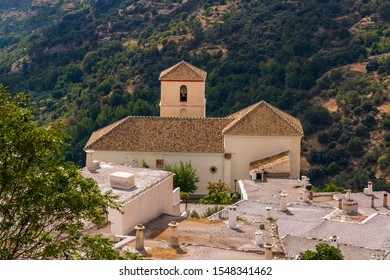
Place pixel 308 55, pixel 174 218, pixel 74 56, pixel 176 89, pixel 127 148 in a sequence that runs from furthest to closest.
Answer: pixel 74 56 → pixel 308 55 → pixel 176 89 → pixel 127 148 → pixel 174 218

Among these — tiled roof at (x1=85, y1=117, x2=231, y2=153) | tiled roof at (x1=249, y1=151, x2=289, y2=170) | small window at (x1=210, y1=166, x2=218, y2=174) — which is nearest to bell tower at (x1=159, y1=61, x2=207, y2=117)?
tiled roof at (x1=85, y1=117, x2=231, y2=153)

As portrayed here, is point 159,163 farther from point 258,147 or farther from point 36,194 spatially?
point 36,194

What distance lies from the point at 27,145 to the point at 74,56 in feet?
270

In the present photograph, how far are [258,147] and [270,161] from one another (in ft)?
3.24

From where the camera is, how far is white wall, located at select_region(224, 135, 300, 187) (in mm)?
38469

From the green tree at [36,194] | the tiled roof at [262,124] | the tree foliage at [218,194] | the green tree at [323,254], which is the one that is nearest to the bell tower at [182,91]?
the tiled roof at [262,124]

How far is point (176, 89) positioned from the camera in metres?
44.1

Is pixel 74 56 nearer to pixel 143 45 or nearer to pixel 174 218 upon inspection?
pixel 143 45

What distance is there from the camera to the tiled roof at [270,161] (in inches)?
1478

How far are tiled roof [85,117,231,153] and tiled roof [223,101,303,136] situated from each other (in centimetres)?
94

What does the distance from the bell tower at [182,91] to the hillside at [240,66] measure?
14500 millimetres

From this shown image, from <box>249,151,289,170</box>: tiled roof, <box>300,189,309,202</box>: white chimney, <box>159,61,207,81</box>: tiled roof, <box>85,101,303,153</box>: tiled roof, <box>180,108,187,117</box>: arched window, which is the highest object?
<box>159,61,207,81</box>: tiled roof

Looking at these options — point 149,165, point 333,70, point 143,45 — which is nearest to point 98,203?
point 149,165

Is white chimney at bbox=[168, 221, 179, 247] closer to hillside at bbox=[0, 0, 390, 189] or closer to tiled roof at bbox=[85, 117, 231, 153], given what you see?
tiled roof at bbox=[85, 117, 231, 153]
